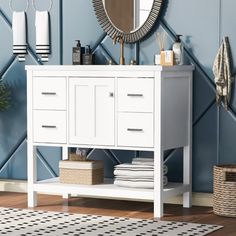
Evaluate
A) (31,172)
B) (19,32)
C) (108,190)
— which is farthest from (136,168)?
(19,32)

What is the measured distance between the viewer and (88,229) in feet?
15.2

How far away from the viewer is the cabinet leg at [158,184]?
507 centimetres

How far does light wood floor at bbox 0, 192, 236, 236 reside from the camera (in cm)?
504

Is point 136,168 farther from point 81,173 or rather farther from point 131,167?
point 81,173

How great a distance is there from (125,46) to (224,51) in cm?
77

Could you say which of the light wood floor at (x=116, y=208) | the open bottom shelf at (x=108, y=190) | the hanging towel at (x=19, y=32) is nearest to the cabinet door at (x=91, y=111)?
the open bottom shelf at (x=108, y=190)

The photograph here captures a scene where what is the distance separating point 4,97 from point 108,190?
124 cm

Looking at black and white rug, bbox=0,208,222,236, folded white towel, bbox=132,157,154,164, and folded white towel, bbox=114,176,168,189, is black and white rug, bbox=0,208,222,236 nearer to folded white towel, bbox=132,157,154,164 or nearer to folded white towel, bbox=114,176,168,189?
folded white towel, bbox=114,176,168,189

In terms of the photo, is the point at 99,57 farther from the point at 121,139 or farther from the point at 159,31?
the point at 121,139

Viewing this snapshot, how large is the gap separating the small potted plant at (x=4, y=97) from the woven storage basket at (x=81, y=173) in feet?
2.44

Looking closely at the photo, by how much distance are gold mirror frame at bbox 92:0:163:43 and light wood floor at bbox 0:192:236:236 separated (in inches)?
46.1

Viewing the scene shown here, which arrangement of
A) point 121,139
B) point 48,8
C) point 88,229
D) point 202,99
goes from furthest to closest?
1. point 48,8
2. point 202,99
3. point 121,139
4. point 88,229

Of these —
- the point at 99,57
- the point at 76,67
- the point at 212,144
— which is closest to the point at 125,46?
the point at 99,57

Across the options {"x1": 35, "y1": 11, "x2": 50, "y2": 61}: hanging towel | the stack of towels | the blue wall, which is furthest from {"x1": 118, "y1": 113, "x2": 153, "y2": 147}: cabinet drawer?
{"x1": 35, "y1": 11, "x2": 50, "y2": 61}: hanging towel
